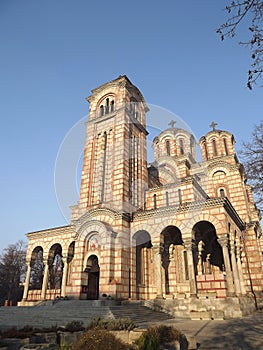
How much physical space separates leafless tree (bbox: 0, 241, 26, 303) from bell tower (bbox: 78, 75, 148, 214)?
2239 cm

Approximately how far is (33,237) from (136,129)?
14.0 meters

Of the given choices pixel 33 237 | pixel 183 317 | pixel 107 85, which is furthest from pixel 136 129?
pixel 183 317

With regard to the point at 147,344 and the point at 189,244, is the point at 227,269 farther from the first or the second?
the point at 147,344

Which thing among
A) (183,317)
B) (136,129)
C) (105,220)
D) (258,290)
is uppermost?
(136,129)

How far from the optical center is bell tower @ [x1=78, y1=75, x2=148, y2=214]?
21.0 metres

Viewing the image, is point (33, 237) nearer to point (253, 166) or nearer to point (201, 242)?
point (201, 242)

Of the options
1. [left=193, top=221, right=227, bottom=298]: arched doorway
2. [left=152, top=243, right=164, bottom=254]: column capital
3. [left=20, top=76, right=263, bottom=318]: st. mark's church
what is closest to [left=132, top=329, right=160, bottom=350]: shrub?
[left=20, top=76, right=263, bottom=318]: st. mark's church

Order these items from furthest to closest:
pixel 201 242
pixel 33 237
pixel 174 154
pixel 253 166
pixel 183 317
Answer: pixel 174 154 < pixel 33 237 < pixel 201 242 < pixel 183 317 < pixel 253 166

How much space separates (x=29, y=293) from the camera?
22594 millimetres

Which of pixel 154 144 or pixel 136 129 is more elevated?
pixel 154 144

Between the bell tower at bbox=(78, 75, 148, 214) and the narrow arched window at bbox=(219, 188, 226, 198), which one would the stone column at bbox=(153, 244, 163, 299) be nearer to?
the bell tower at bbox=(78, 75, 148, 214)

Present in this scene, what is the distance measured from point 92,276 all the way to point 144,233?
16.7ft

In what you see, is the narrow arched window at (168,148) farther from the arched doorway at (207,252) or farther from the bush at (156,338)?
the bush at (156,338)

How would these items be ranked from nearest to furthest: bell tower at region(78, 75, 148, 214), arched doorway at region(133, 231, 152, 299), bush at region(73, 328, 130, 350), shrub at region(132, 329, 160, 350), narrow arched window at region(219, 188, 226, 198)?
bush at region(73, 328, 130, 350) → shrub at region(132, 329, 160, 350) → arched doorway at region(133, 231, 152, 299) → bell tower at region(78, 75, 148, 214) → narrow arched window at region(219, 188, 226, 198)
